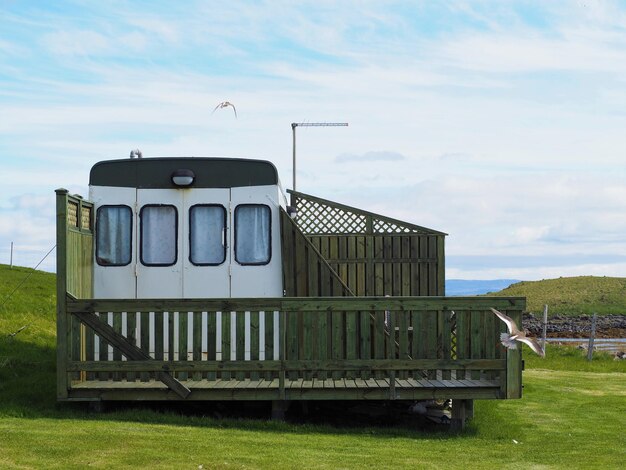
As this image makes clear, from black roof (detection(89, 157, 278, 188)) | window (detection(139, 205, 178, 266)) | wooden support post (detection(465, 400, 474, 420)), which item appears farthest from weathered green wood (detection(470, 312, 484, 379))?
window (detection(139, 205, 178, 266))

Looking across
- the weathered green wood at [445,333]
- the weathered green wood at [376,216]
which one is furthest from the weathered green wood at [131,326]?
the weathered green wood at [376,216]

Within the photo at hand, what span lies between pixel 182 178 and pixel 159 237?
33.4 inches

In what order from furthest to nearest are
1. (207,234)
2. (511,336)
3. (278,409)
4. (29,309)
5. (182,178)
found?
(29,309) → (207,234) → (182,178) → (278,409) → (511,336)

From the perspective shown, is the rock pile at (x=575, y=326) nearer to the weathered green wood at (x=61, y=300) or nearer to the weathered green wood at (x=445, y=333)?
the weathered green wood at (x=445, y=333)

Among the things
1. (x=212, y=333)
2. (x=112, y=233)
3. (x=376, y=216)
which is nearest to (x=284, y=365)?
(x=212, y=333)

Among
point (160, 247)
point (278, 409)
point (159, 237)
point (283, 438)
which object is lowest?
point (283, 438)

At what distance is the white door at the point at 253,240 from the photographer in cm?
1280

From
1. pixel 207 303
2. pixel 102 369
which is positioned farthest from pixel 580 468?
pixel 102 369

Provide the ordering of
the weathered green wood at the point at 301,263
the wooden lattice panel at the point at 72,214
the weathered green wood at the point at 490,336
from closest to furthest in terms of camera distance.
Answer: the weathered green wood at the point at 490,336
the wooden lattice panel at the point at 72,214
the weathered green wood at the point at 301,263

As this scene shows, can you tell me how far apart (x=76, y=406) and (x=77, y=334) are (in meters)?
0.96

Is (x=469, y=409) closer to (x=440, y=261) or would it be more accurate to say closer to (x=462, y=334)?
(x=462, y=334)

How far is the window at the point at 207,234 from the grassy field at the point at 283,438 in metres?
2.08

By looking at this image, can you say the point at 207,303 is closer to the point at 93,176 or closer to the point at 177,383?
the point at 177,383

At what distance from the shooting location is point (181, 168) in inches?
506
